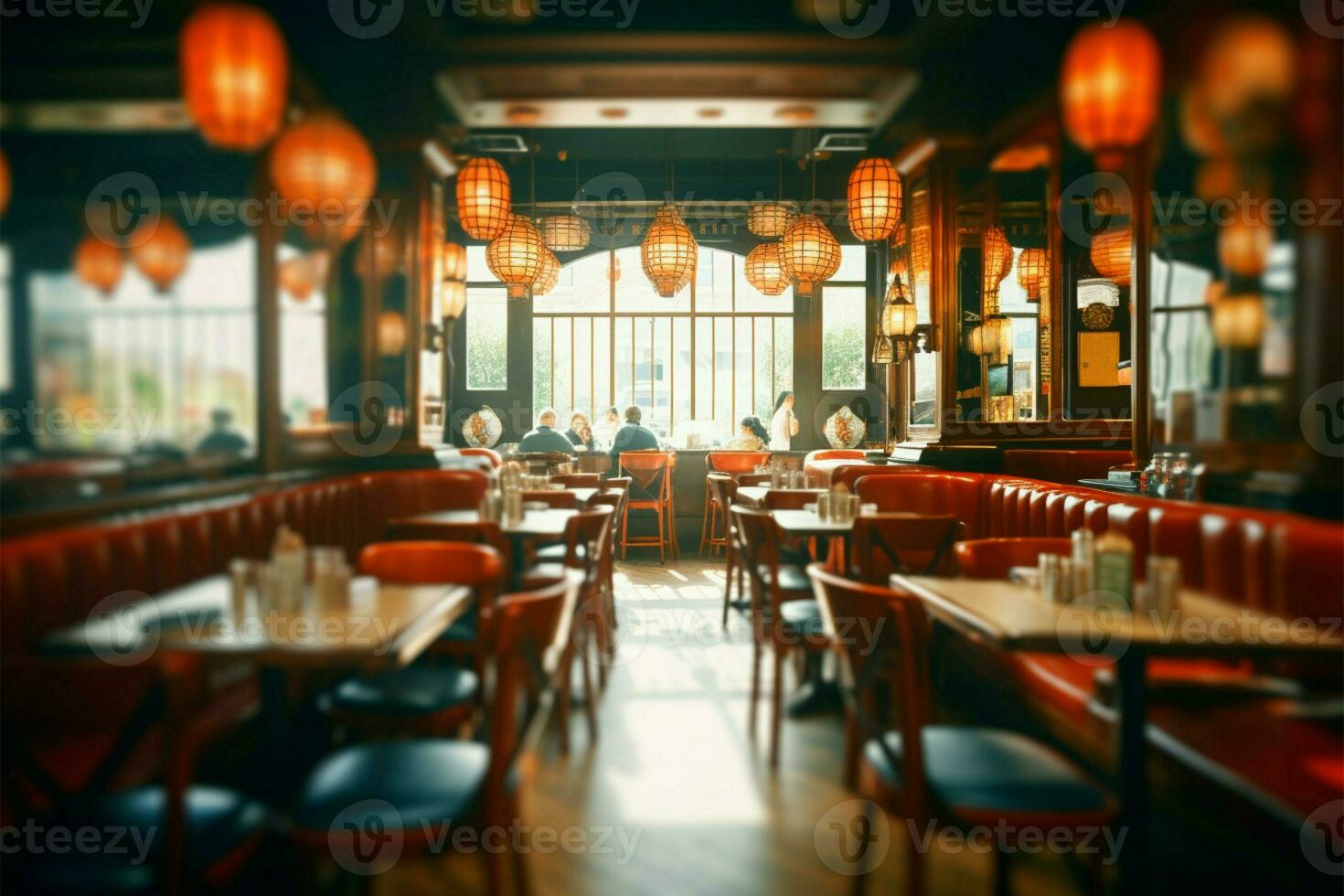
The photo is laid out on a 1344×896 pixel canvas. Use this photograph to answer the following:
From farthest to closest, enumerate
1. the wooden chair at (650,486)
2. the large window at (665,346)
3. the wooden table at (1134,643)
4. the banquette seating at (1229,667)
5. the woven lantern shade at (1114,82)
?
the large window at (665,346) → the wooden chair at (650,486) → the woven lantern shade at (1114,82) → the banquette seating at (1229,667) → the wooden table at (1134,643)

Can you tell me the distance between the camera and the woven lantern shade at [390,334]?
16.8 ft

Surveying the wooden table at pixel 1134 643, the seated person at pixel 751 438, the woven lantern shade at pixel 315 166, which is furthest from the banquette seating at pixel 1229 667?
the seated person at pixel 751 438

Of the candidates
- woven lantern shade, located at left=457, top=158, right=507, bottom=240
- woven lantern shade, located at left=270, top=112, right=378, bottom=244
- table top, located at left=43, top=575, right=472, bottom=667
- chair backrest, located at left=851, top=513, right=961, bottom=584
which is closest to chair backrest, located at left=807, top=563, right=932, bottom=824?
table top, located at left=43, top=575, right=472, bottom=667

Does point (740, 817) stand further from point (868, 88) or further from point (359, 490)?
point (868, 88)

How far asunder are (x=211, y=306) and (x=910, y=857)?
3.26m

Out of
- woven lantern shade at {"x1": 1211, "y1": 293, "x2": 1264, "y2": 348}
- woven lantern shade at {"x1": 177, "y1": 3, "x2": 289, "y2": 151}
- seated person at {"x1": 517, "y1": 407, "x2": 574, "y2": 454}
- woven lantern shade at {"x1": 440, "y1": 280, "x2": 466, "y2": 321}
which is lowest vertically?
seated person at {"x1": 517, "y1": 407, "x2": 574, "y2": 454}

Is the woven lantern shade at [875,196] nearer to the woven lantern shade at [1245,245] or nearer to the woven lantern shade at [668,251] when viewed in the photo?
the woven lantern shade at [668,251]

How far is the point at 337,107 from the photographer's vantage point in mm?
4902

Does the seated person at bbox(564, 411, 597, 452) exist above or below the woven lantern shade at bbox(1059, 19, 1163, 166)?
below

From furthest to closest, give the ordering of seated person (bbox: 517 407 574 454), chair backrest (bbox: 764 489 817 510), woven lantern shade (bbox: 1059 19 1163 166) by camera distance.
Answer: seated person (bbox: 517 407 574 454) < chair backrest (bbox: 764 489 817 510) < woven lantern shade (bbox: 1059 19 1163 166)

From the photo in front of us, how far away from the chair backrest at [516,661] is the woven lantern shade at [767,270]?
5.83 metres

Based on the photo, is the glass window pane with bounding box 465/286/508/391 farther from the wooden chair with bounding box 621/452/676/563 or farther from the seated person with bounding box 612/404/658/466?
the wooden chair with bounding box 621/452/676/563

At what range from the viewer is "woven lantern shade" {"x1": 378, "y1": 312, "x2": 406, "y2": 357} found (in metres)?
5.12

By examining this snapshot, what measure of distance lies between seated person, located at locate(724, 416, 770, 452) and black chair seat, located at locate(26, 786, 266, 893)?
706cm
